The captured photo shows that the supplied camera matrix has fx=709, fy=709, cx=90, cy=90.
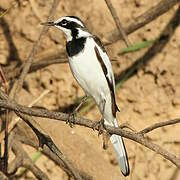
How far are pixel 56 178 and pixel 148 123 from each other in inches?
29.5

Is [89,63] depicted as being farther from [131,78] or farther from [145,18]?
[131,78]

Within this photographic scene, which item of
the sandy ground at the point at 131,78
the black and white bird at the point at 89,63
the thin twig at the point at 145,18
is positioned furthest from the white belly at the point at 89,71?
the sandy ground at the point at 131,78

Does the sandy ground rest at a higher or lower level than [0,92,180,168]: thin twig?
lower

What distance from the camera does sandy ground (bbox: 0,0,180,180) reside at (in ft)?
16.1

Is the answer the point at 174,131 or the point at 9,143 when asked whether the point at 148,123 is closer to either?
the point at 174,131

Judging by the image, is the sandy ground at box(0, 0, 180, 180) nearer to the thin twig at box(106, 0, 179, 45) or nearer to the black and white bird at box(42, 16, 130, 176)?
the thin twig at box(106, 0, 179, 45)

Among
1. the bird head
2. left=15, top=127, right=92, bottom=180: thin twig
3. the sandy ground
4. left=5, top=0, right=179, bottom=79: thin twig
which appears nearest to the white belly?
the bird head

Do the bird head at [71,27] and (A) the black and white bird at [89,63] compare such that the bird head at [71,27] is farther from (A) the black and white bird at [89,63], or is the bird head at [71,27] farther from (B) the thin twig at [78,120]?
(B) the thin twig at [78,120]

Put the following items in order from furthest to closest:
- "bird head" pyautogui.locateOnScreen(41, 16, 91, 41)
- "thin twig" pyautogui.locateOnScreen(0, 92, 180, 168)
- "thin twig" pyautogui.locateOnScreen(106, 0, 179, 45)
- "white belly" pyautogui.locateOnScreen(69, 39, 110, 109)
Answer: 1. "thin twig" pyautogui.locateOnScreen(106, 0, 179, 45)
2. "bird head" pyautogui.locateOnScreen(41, 16, 91, 41)
3. "white belly" pyautogui.locateOnScreen(69, 39, 110, 109)
4. "thin twig" pyautogui.locateOnScreen(0, 92, 180, 168)

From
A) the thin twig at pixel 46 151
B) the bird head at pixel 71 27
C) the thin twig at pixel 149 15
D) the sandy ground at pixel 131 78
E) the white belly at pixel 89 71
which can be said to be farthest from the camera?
Result: the sandy ground at pixel 131 78

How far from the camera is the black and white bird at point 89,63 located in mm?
3838

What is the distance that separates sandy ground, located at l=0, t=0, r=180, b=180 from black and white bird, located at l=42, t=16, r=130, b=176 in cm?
85

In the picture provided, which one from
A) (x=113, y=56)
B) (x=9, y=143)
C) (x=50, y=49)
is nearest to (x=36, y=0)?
(x=50, y=49)

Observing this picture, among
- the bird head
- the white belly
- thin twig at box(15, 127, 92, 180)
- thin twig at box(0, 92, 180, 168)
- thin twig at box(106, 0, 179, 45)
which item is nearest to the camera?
thin twig at box(0, 92, 180, 168)
